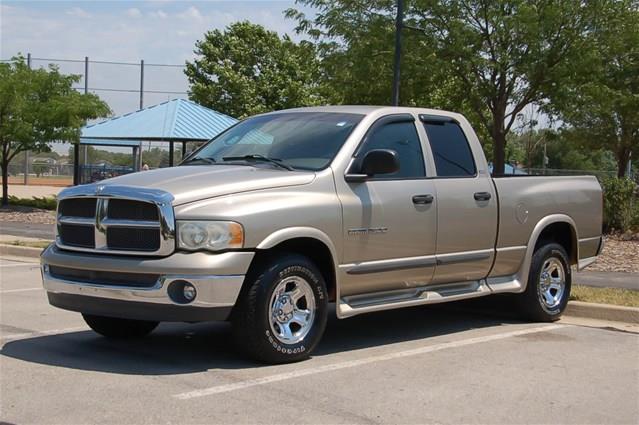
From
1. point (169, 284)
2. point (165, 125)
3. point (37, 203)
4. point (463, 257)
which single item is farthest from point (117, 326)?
point (37, 203)

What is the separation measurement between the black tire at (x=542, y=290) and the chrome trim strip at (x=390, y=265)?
1567 millimetres

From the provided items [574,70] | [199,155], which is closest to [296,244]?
[199,155]

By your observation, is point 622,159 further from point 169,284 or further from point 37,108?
point 169,284

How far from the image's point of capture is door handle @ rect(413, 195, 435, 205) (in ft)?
23.6

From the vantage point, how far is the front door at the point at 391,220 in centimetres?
670

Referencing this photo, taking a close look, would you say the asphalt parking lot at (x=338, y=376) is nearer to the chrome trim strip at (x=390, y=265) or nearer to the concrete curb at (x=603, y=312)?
the concrete curb at (x=603, y=312)

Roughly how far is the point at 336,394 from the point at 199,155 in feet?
9.61

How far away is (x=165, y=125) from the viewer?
969 inches

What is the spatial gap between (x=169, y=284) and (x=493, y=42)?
43.5 ft

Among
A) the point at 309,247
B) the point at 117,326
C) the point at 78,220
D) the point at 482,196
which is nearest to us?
the point at 78,220

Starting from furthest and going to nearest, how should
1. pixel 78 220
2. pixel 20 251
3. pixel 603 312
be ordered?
pixel 20 251 → pixel 603 312 → pixel 78 220

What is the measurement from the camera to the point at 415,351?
7023mm

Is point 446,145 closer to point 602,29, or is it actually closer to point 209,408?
point 209,408

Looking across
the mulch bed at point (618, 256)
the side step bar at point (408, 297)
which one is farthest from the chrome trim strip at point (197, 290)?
the mulch bed at point (618, 256)
